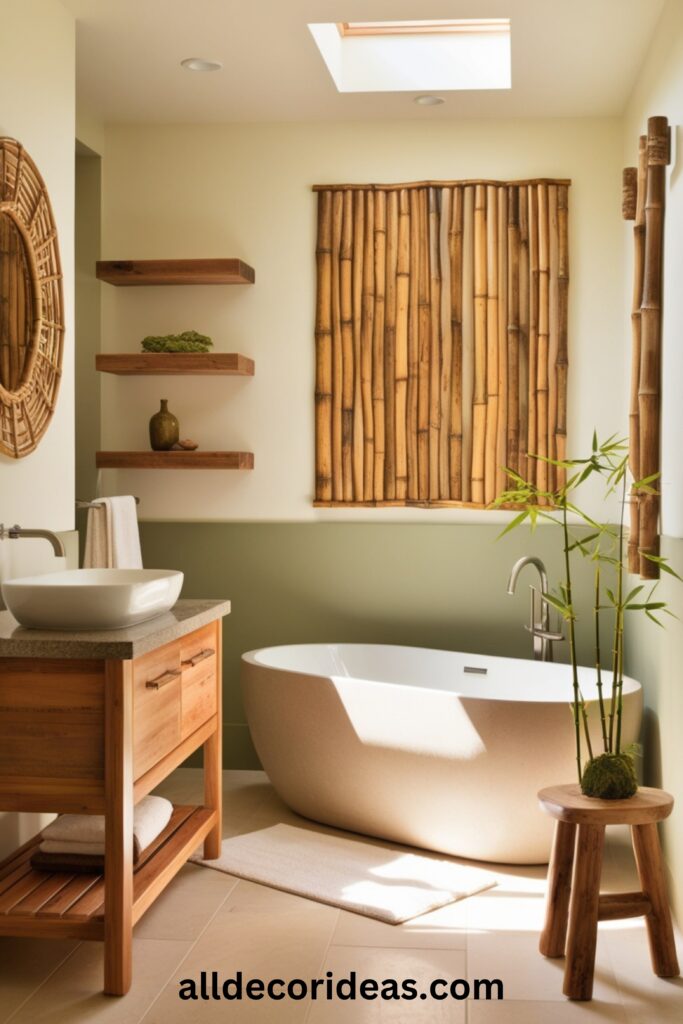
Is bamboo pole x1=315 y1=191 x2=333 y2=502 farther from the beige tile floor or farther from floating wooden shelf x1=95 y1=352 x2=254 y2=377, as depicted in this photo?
the beige tile floor

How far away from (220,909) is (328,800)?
77cm

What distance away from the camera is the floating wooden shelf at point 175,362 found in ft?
15.1

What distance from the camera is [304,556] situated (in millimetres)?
4852

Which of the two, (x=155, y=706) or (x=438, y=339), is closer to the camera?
(x=155, y=706)

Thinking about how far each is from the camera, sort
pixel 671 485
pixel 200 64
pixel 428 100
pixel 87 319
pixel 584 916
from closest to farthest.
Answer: pixel 584 916 → pixel 671 485 → pixel 200 64 → pixel 428 100 → pixel 87 319

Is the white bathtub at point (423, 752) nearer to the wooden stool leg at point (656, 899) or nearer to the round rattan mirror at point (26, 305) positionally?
the wooden stool leg at point (656, 899)

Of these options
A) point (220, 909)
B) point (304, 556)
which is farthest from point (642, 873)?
point (304, 556)

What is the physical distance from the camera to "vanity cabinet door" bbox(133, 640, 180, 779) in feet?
9.05

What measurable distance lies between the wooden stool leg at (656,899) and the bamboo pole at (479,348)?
2076 mm

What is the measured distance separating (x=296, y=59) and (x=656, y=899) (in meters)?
2.99

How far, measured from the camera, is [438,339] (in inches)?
189

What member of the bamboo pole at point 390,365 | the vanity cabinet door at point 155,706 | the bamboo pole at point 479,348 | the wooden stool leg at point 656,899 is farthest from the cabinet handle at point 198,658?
the bamboo pole at point 479,348

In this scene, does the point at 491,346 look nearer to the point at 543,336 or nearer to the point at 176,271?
the point at 543,336

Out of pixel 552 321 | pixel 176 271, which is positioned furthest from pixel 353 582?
pixel 176 271
